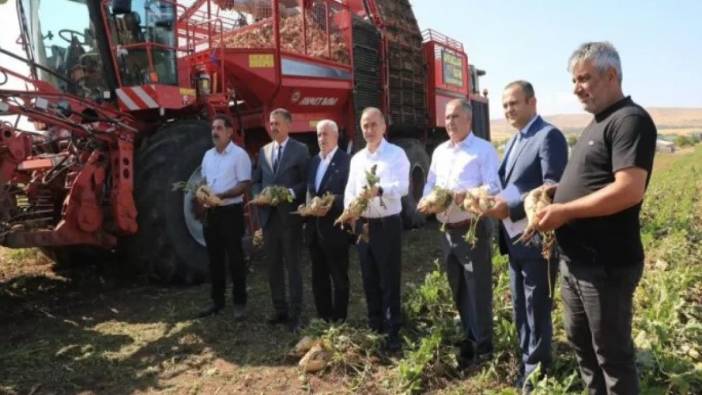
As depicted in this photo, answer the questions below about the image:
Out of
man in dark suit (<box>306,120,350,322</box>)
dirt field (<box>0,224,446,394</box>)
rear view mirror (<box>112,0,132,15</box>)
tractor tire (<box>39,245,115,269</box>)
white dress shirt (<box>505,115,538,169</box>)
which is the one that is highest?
rear view mirror (<box>112,0,132,15</box>)

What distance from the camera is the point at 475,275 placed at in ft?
10.8

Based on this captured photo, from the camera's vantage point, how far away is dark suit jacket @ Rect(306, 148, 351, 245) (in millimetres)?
3910

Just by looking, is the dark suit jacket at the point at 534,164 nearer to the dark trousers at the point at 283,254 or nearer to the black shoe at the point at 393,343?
the black shoe at the point at 393,343

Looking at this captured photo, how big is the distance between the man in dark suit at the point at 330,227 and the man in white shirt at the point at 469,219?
78cm

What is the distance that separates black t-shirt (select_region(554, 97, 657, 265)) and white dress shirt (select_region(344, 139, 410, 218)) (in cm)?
130

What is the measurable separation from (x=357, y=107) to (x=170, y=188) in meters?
3.36

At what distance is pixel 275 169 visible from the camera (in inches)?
168

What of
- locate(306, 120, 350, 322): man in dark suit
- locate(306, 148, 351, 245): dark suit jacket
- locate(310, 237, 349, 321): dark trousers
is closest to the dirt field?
locate(310, 237, 349, 321): dark trousers

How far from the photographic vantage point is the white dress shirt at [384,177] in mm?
3541

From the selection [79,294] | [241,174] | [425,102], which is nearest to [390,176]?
[241,174]

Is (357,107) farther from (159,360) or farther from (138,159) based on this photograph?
(159,360)

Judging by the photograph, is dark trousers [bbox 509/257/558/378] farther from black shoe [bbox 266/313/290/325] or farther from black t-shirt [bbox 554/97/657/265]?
black shoe [bbox 266/313/290/325]

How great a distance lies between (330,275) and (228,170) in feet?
3.83

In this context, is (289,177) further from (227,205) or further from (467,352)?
(467,352)
